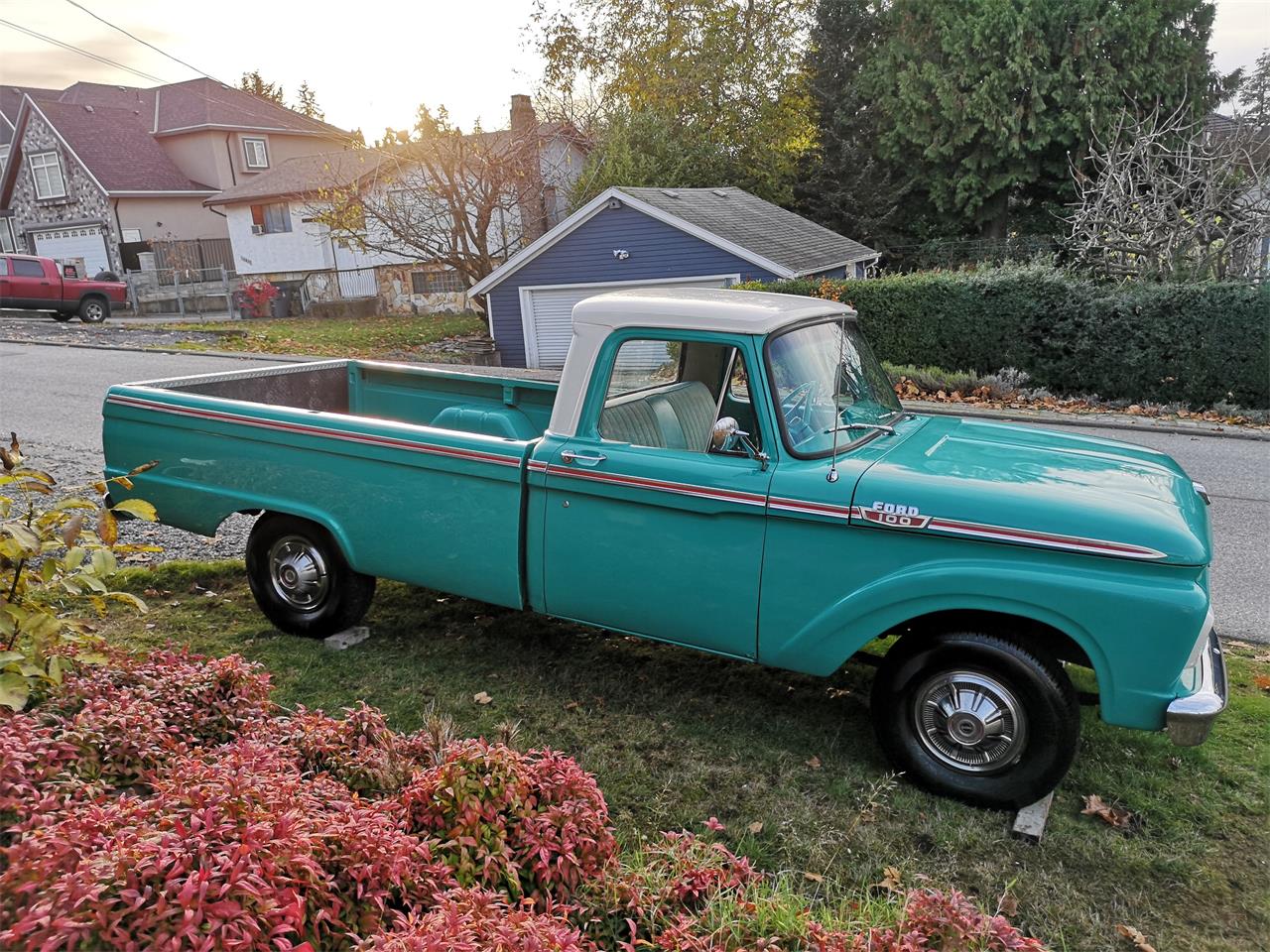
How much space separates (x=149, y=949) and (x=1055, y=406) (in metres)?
15.2

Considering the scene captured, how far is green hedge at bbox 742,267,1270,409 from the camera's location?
1445 cm

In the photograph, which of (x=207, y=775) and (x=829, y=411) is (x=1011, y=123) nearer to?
(x=829, y=411)

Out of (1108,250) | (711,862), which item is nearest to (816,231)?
(1108,250)

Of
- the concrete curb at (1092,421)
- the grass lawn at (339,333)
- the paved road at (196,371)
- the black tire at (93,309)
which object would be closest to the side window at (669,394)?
the paved road at (196,371)

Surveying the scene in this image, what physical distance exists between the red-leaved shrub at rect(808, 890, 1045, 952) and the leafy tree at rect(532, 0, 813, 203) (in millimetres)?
30015

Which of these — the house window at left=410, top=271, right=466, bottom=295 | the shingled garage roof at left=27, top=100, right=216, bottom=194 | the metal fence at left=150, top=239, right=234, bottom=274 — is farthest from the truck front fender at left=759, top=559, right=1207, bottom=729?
the shingled garage roof at left=27, top=100, right=216, bottom=194

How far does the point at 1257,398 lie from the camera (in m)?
14.5

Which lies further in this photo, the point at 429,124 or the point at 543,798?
the point at 429,124

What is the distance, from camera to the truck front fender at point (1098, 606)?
3488 mm

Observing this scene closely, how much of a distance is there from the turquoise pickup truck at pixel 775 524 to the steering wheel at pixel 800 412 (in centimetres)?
2

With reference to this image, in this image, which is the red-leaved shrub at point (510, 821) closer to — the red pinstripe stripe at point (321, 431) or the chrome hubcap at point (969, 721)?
the chrome hubcap at point (969, 721)

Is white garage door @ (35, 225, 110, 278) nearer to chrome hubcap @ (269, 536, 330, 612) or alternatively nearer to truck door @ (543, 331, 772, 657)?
chrome hubcap @ (269, 536, 330, 612)

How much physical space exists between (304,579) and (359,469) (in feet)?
3.05

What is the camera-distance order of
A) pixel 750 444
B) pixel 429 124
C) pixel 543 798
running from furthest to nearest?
pixel 429 124, pixel 750 444, pixel 543 798
